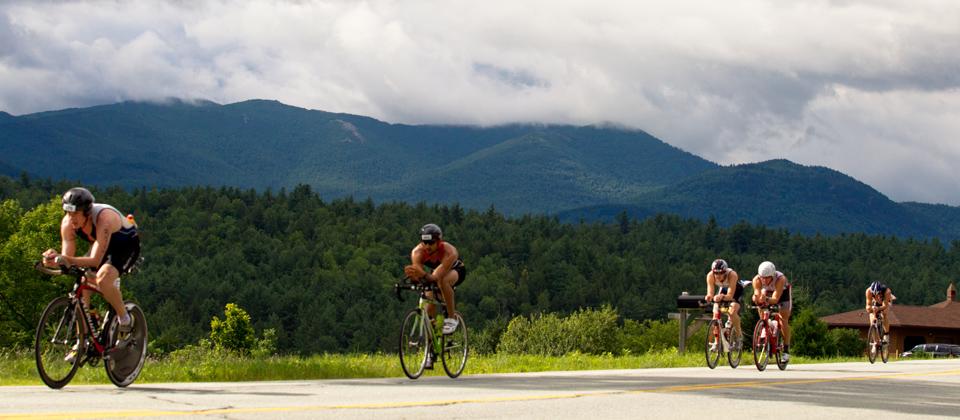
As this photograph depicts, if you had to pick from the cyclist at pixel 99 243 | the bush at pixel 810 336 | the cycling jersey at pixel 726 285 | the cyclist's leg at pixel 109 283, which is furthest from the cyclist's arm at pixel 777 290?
the bush at pixel 810 336

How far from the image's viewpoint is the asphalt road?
31.1 ft

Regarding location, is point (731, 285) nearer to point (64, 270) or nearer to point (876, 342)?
point (876, 342)

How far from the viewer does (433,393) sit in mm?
11789

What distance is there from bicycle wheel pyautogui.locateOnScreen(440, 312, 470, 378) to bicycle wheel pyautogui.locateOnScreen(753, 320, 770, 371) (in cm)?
649

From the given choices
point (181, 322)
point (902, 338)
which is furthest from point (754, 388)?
point (181, 322)

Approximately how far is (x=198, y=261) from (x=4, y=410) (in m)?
159

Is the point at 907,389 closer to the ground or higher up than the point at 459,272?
closer to the ground

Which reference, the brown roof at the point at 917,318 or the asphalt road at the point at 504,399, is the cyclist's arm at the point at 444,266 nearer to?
the asphalt road at the point at 504,399

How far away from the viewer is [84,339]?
37.2 feet

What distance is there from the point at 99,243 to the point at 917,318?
88.5 metres

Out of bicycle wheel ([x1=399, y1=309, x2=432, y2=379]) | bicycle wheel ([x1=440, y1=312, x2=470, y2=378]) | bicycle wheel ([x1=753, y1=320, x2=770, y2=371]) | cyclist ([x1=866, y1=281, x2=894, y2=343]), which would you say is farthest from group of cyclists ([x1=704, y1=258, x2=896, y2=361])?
bicycle wheel ([x1=399, y1=309, x2=432, y2=379])

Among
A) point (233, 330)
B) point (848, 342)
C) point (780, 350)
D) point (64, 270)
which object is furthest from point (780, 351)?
point (233, 330)

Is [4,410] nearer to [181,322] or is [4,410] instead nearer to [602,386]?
[602,386]

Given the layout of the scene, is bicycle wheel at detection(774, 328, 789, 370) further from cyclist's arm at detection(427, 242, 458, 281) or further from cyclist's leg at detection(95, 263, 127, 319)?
cyclist's leg at detection(95, 263, 127, 319)
